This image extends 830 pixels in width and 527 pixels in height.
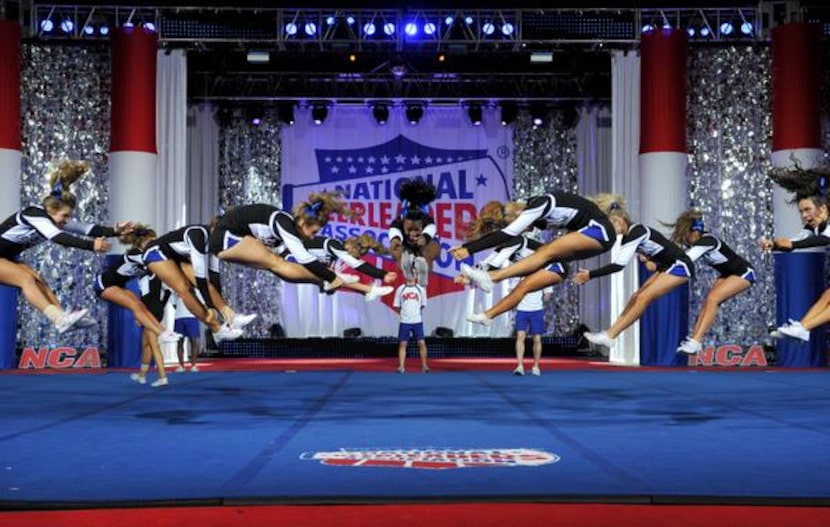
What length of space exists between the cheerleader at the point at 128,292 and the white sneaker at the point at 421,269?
3475 mm

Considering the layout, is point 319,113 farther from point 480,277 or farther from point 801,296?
point 480,277

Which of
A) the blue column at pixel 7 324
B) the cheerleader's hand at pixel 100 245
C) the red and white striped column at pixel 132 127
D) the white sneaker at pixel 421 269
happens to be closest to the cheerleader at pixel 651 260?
the white sneaker at pixel 421 269

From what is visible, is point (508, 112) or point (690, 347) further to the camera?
point (508, 112)

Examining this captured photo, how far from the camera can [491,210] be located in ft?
30.5

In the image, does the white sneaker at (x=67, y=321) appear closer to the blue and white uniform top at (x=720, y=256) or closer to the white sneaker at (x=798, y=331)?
the blue and white uniform top at (x=720, y=256)

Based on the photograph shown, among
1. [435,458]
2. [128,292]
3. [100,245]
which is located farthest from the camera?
[128,292]

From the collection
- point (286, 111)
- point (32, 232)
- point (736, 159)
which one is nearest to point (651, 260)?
point (32, 232)

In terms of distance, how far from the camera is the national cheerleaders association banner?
1947cm

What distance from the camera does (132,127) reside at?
15148mm

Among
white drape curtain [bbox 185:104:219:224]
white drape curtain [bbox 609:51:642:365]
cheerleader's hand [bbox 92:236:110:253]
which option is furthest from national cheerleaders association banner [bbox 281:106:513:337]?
cheerleader's hand [bbox 92:236:110:253]

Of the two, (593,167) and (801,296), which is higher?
(593,167)

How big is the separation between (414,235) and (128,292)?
3363 millimetres

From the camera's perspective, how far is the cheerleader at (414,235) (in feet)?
38.8

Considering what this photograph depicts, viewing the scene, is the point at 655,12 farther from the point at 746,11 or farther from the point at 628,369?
the point at 628,369
